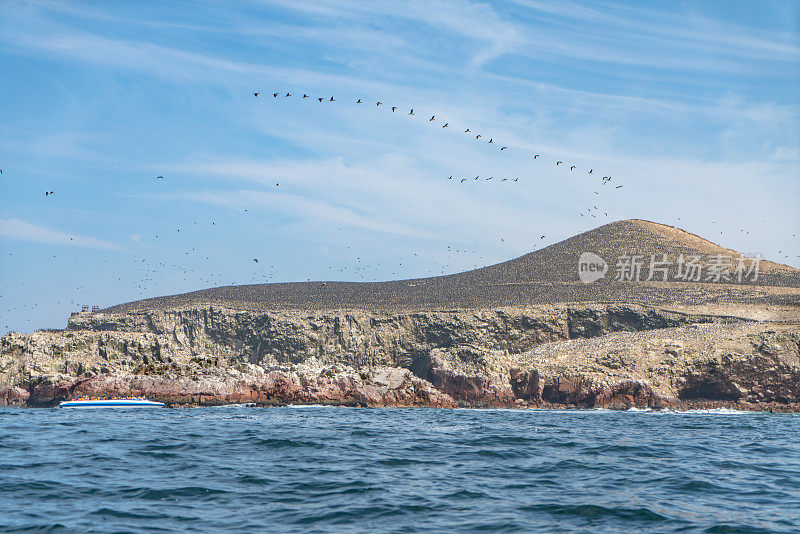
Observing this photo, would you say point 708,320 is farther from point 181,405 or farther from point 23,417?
point 23,417

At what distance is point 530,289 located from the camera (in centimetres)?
10288

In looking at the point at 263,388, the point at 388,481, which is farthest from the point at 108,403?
the point at 388,481

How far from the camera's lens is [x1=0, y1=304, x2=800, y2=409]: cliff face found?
61844 mm

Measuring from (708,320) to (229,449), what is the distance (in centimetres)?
7255

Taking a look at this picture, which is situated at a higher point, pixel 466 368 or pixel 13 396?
pixel 466 368

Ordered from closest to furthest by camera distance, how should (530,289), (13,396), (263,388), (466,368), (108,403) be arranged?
(108,403), (13,396), (263,388), (466,368), (530,289)

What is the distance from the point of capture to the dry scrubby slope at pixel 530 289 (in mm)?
94688

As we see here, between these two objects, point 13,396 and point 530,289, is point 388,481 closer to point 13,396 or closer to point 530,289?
point 13,396

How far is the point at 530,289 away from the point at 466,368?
36501 millimetres

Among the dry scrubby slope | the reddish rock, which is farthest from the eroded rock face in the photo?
the dry scrubby slope

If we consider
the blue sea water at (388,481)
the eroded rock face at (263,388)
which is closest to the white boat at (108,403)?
the eroded rock face at (263,388)

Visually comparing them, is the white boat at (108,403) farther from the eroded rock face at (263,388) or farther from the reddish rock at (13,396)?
the reddish rock at (13,396)

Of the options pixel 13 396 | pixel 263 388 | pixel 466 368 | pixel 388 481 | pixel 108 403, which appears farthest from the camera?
pixel 466 368

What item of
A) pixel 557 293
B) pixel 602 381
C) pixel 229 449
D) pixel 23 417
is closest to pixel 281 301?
pixel 557 293
